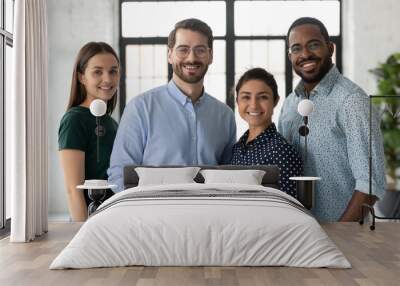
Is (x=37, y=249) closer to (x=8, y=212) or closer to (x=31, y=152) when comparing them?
(x=31, y=152)

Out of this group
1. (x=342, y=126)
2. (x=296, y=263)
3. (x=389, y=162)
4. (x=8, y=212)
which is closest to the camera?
(x=296, y=263)

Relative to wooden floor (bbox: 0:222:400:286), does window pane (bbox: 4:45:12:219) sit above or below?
above

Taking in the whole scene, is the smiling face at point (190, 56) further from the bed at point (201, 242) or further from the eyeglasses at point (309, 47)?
the bed at point (201, 242)

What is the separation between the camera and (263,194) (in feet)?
15.9

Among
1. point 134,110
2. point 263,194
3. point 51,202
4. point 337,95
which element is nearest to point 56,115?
point 51,202

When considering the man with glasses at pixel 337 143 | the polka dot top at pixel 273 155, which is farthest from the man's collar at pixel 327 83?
the polka dot top at pixel 273 155

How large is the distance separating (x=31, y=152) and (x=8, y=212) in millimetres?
2084

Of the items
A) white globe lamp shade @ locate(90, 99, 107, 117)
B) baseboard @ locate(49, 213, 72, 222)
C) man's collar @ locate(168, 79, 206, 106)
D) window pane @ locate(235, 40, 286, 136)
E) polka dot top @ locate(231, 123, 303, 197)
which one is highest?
window pane @ locate(235, 40, 286, 136)

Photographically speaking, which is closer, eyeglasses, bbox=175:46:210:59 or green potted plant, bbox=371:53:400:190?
eyeglasses, bbox=175:46:210:59

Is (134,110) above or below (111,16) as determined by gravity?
below

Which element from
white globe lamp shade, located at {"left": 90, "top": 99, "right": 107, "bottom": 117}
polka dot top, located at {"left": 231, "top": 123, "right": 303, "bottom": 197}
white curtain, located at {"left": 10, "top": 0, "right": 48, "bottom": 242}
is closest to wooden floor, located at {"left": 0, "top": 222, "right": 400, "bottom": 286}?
white curtain, located at {"left": 10, "top": 0, "right": 48, "bottom": 242}

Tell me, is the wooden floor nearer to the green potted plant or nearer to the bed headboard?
the bed headboard

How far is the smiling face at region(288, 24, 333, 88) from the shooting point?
662cm

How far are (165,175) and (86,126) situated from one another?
1062 millimetres
